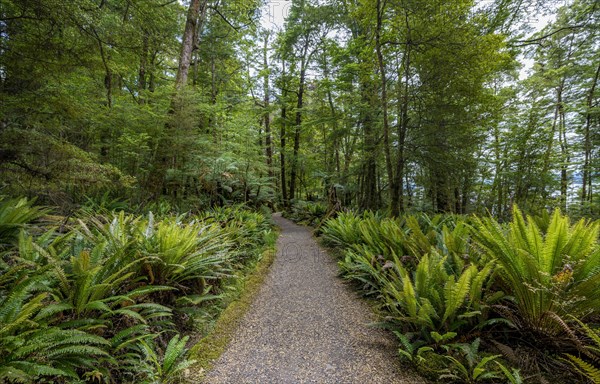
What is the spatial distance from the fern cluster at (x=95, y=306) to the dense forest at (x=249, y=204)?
2 centimetres

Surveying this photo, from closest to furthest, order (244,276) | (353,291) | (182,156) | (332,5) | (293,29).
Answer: (353,291) → (244,276) → (182,156) → (332,5) → (293,29)

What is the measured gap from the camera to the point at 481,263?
2.50 metres

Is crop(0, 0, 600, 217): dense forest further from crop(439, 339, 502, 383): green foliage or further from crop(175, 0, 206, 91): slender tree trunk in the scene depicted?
crop(439, 339, 502, 383): green foliage

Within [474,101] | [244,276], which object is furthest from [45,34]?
[474,101]

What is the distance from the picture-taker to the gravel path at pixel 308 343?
1859 millimetres

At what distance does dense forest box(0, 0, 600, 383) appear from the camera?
68.8 inches

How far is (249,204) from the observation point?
10.6m

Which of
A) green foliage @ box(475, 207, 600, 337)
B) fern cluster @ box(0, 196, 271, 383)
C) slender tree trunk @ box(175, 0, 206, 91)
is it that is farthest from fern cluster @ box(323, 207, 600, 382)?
slender tree trunk @ box(175, 0, 206, 91)

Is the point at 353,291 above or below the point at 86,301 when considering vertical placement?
below

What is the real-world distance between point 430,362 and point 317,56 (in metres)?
A: 14.9

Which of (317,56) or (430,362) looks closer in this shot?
(430,362)

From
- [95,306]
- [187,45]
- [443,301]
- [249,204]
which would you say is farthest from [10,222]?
[249,204]

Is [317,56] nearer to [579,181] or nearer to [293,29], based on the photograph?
[293,29]

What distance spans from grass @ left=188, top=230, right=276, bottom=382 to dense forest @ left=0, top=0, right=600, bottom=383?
0.08 metres
